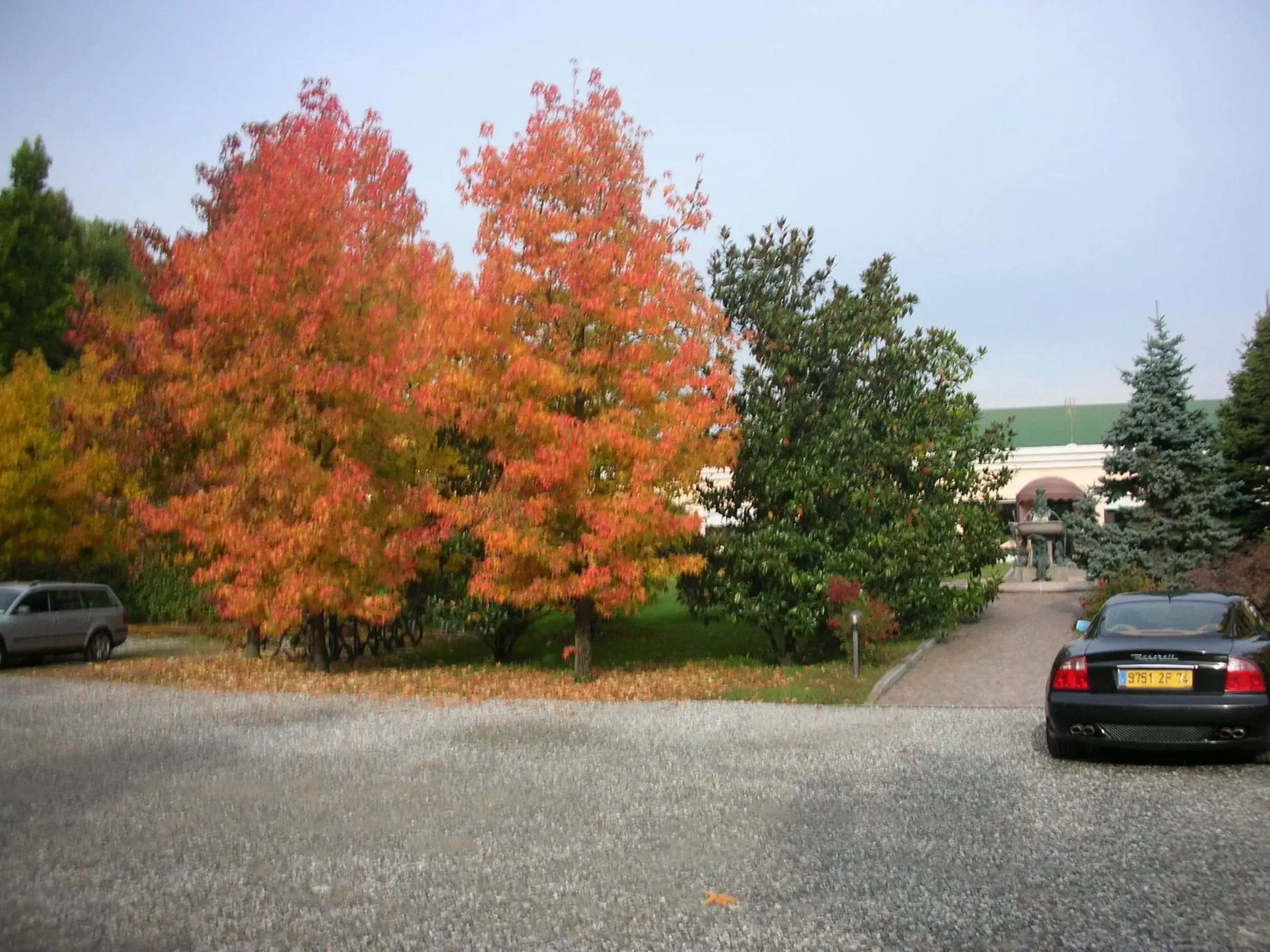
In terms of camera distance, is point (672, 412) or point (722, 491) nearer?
point (672, 412)

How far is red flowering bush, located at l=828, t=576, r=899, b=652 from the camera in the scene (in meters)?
15.3

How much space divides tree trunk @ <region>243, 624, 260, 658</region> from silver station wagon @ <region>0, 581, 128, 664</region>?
2480 millimetres

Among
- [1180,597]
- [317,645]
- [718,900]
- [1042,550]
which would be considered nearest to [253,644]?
[317,645]

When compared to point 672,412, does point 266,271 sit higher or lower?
higher

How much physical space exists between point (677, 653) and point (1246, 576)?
9.32m

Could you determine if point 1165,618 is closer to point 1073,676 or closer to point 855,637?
point 1073,676

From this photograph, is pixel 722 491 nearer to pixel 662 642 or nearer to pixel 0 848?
pixel 662 642

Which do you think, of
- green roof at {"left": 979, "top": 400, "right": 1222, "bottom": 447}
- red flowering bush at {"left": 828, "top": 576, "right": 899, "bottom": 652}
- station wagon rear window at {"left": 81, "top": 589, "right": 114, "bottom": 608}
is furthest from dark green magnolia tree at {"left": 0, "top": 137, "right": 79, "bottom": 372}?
green roof at {"left": 979, "top": 400, "right": 1222, "bottom": 447}

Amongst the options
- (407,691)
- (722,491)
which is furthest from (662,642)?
(407,691)

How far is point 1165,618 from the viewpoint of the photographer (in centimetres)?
941

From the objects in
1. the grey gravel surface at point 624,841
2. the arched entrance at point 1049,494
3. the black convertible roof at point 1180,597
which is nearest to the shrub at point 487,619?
the grey gravel surface at point 624,841

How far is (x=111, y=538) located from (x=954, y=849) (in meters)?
24.2

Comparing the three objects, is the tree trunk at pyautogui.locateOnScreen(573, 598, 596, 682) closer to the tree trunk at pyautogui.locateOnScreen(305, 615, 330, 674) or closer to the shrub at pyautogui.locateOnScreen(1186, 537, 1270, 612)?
the tree trunk at pyautogui.locateOnScreen(305, 615, 330, 674)

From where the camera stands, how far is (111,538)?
85.5ft
